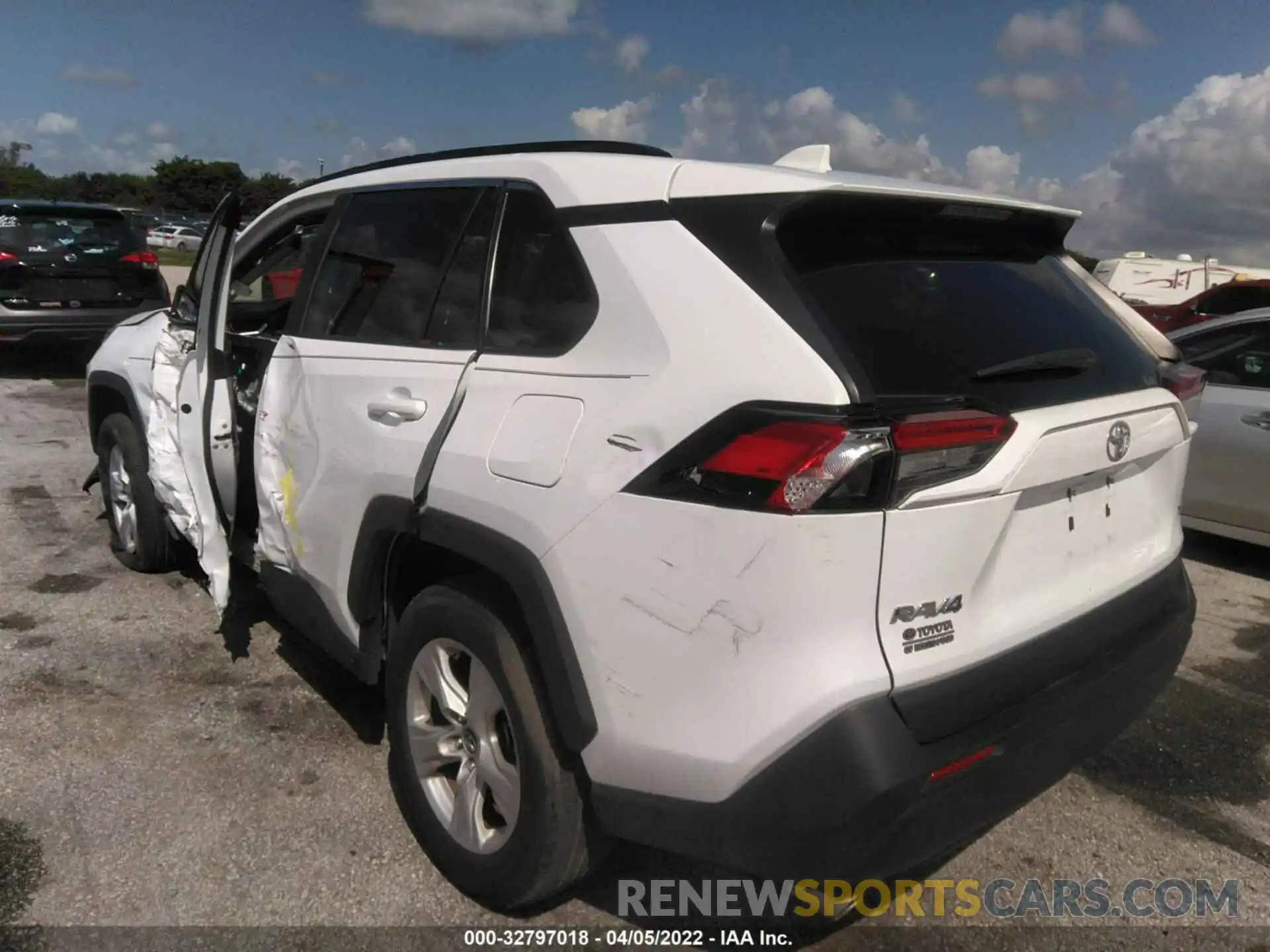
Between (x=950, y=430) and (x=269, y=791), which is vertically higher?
(x=950, y=430)

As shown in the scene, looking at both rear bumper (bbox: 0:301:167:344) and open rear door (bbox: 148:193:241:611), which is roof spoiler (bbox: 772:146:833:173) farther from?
rear bumper (bbox: 0:301:167:344)

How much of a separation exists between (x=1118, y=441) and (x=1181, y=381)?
21.3 inches

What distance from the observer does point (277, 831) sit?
9.40ft

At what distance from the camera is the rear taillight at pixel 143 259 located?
1004 cm

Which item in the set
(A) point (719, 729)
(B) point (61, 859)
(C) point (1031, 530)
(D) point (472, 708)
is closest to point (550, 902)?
(D) point (472, 708)

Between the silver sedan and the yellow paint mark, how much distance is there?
4550mm

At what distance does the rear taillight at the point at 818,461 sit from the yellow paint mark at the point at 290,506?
5.56 feet

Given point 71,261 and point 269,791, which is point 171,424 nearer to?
point 269,791

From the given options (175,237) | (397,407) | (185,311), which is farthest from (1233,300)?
(175,237)

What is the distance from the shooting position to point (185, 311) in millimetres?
4090

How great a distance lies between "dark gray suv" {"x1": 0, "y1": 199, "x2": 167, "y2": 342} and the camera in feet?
31.0

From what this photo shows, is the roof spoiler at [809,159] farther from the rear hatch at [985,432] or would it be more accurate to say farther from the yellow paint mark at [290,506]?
the yellow paint mark at [290,506]

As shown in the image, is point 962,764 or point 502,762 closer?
point 962,764

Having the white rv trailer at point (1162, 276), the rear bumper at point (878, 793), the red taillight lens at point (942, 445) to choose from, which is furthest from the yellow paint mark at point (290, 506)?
the white rv trailer at point (1162, 276)
